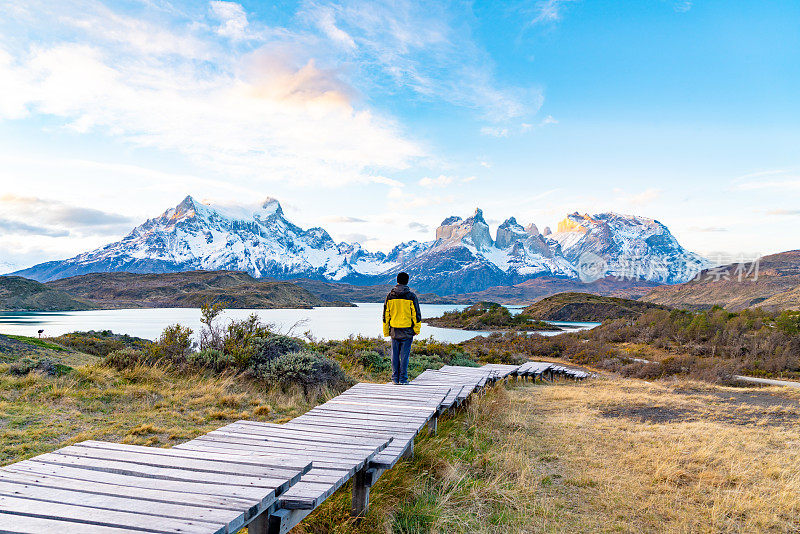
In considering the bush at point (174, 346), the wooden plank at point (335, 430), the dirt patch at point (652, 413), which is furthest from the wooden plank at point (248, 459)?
the dirt patch at point (652, 413)

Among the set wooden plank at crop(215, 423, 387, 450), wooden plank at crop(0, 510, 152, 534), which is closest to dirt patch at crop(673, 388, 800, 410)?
wooden plank at crop(215, 423, 387, 450)

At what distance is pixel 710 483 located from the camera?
5.89m

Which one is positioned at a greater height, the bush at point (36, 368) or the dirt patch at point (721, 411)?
the bush at point (36, 368)

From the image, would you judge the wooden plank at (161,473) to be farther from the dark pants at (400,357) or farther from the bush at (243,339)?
the bush at (243,339)

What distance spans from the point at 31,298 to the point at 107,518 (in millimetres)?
123803

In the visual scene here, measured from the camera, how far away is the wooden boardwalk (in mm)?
2482

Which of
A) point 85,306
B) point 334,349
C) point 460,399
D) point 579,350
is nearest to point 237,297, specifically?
point 85,306

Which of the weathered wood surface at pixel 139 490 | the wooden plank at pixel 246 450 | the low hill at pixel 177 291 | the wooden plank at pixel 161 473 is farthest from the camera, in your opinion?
the low hill at pixel 177 291

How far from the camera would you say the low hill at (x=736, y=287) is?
313 feet

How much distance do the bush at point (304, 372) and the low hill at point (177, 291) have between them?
363 feet

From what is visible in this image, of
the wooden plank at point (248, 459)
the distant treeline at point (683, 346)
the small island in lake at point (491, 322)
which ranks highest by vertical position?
the wooden plank at point (248, 459)

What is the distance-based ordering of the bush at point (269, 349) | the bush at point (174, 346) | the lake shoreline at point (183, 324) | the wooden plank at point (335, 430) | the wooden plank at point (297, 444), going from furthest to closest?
the lake shoreline at point (183, 324) → the bush at point (174, 346) → the bush at point (269, 349) → the wooden plank at point (335, 430) → the wooden plank at point (297, 444)

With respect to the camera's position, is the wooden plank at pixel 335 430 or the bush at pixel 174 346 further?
the bush at pixel 174 346

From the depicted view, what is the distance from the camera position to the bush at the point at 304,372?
998 cm
